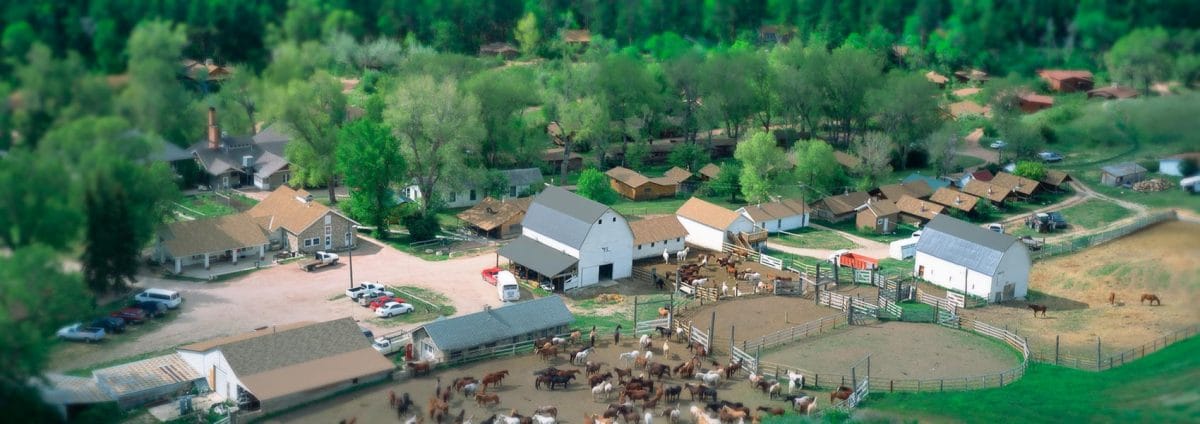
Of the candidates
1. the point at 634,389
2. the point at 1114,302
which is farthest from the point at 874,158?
the point at 634,389

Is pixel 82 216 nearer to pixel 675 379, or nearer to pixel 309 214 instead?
pixel 675 379

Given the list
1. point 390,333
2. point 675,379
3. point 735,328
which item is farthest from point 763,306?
point 390,333

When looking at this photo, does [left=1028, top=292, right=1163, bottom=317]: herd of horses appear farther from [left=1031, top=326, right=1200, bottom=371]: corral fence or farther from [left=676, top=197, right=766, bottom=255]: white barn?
[left=676, top=197, right=766, bottom=255]: white barn

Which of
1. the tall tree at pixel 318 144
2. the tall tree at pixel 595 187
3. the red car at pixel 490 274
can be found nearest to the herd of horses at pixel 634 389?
the red car at pixel 490 274

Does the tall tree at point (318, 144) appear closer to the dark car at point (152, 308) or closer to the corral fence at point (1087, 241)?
the dark car at point (152, 308)

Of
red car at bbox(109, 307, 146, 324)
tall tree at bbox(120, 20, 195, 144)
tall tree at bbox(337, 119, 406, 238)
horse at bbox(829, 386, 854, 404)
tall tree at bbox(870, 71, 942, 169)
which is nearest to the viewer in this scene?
tall tree at bbox(120, 20, 195, 144)

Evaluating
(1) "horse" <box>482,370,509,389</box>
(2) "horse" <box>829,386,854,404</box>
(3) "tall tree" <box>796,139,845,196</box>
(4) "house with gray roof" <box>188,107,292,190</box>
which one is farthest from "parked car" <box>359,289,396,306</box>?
(3) "tall tree" <box>796,139,845,196</box>

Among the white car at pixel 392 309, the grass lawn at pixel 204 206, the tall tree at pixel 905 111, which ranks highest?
the tall tree at pixel 905 111
